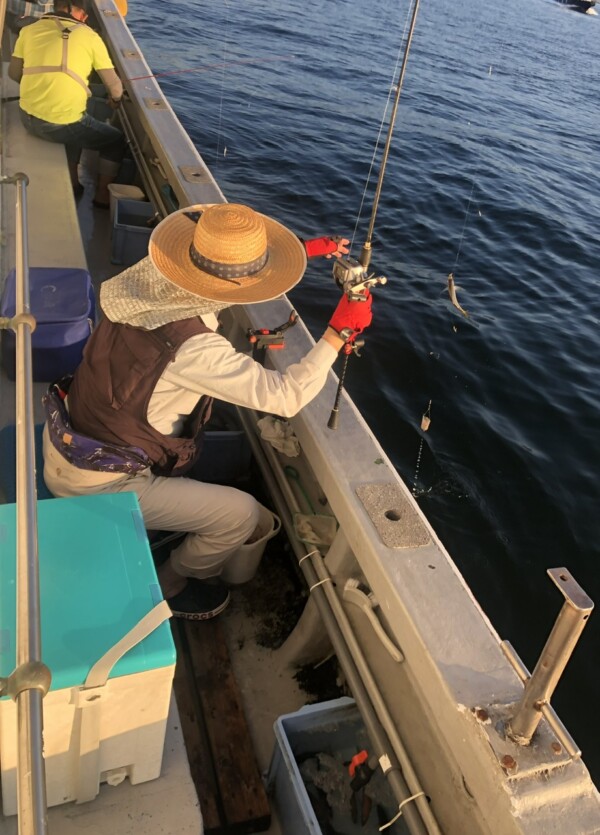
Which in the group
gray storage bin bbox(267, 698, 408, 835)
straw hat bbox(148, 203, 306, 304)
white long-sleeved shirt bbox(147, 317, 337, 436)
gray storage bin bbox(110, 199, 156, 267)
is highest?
straw hat bbox(148, 203, 306, 304)

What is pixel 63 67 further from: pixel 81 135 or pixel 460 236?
pixel 460 236

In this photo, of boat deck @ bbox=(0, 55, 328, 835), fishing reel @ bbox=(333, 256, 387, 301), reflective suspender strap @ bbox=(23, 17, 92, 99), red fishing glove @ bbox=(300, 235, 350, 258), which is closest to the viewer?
boat deck @ bbox=(0, 55, 328, 835)

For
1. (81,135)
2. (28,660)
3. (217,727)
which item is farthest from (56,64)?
(28,660)

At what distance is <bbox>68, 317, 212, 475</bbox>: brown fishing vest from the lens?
2398 mm

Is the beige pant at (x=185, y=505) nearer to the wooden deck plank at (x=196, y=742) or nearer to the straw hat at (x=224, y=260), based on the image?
the wooden deck plank at (x=196, y=742)

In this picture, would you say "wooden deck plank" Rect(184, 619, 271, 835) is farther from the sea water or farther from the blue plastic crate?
the sea water

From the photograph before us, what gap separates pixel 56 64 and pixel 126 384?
4312 mm

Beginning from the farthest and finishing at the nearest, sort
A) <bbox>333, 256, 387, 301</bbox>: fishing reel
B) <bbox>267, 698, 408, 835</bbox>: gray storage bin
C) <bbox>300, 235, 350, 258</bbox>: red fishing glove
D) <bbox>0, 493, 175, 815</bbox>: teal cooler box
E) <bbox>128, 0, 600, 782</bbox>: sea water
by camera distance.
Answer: <bbox>128, 0, 600, 782</bbox>: sea water
<bbox>300, 235, 350, 258</bbox>: red fishing glove
<bbox>333, 256, 387, 301</bbox>: fishing reel
<bbox>267, 698, 408, 835</bbox>: gray storage bin
<bbox>0, 493, 175, 815</bbox>: teal cooler box

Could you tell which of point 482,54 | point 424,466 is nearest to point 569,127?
point 482,54

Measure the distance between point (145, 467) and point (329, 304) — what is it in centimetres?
560

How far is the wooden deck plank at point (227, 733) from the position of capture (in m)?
2.40

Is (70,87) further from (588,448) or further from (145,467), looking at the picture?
(588,448)

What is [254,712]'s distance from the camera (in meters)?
2.78

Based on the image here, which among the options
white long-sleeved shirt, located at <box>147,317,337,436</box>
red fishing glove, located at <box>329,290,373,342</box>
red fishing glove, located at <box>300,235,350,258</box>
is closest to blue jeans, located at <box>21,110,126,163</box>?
red fishing glove, located at <box>300,235,350,258</box>
